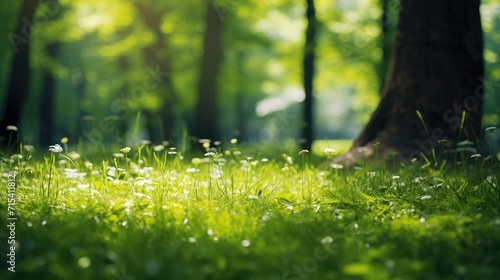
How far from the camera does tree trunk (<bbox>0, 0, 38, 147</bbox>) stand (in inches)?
452

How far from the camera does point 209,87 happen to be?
12141 millimetres

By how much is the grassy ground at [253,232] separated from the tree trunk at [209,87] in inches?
282

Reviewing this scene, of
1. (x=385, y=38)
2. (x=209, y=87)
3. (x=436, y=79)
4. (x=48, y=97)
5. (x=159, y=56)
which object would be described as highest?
(x=385, y=38)

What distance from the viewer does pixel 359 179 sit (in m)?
5.23

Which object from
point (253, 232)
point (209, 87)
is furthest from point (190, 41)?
point (253, 232)

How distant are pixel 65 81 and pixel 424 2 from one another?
96.1ft

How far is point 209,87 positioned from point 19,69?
4.32m

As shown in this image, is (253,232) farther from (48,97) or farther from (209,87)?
(48,97)

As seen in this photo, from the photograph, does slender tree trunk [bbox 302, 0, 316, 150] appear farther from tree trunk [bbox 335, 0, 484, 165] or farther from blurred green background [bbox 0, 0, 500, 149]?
tree trunk [bbox 335, 0, 484, 165]

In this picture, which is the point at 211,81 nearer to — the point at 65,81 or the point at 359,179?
the point at 359,179

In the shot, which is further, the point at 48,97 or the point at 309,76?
the point at 48,97

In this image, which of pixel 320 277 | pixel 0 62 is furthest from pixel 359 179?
pixel 0 62

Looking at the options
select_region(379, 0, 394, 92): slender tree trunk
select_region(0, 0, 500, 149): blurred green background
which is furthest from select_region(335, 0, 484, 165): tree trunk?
select_region(379, 0, 394, 92): slender tree trunk

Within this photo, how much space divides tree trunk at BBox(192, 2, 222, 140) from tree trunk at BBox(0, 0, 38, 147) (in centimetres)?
388
